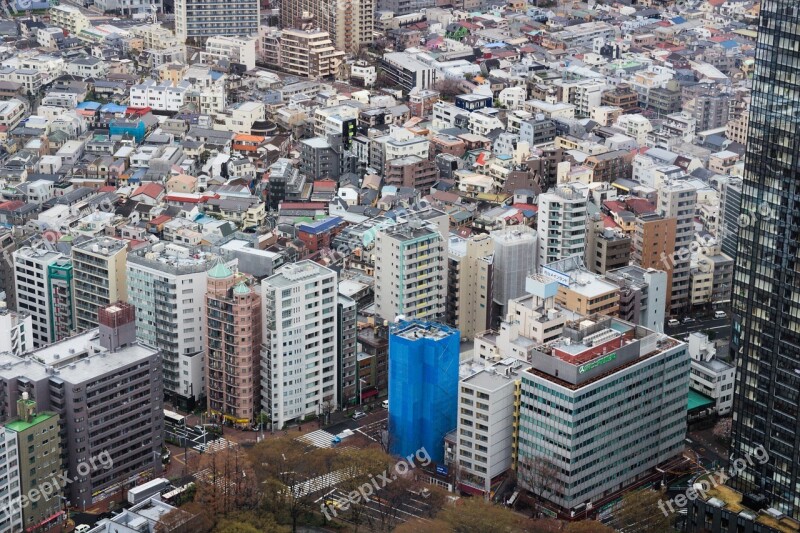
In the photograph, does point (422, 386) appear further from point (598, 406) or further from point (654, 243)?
point (654, 243)

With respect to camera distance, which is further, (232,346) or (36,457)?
(232,346)

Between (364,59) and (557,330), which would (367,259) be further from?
(364,59)

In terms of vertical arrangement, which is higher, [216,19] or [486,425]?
[216,19]

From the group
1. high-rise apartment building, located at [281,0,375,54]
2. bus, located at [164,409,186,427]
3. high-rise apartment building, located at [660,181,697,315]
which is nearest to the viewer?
bus, located at [164,409,186,427]

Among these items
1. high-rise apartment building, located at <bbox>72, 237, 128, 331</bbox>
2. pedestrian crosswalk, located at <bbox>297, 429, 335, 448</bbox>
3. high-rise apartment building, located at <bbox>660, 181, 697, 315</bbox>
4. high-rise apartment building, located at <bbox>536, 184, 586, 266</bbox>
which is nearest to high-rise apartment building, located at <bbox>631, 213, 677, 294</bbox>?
high-rise apartment building, located at <bbox>660, 181, 697, 315</bbox>

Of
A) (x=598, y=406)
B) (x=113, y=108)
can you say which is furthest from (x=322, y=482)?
(x=113, y=108)

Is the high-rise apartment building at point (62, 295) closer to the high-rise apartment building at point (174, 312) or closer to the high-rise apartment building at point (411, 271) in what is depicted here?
the high-rise apartment building at point (174, 312)

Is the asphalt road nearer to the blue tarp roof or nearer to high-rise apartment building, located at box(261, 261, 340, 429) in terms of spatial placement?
high-rise apartment building, located at box(261, 261, 340, 429)
